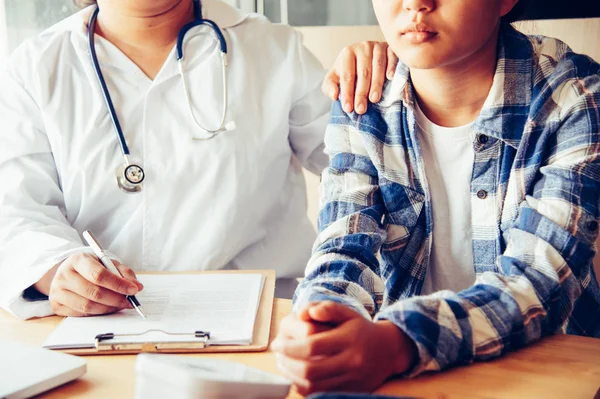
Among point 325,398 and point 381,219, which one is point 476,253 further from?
point 325,398

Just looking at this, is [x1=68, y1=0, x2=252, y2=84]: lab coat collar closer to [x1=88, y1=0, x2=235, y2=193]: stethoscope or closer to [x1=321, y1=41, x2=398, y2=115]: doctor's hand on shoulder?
[x1=88, y1=0, x2=235, y2=193]: stethoscope

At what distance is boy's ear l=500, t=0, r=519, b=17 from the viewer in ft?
3.57

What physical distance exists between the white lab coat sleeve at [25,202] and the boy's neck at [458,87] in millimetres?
587

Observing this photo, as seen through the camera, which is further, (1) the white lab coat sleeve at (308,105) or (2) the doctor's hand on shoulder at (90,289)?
(1) the white lab coat sleeve at (308,105)

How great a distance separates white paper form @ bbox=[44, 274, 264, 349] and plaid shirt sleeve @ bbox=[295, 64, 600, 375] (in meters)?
0.09

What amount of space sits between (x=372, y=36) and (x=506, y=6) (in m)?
0.80

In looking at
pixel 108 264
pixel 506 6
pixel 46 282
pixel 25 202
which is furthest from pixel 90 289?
pixel 506 6

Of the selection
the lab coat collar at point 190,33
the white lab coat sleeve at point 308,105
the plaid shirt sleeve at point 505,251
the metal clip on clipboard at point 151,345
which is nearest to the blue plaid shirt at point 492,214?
the plaid shirt sleeve at point 505,251

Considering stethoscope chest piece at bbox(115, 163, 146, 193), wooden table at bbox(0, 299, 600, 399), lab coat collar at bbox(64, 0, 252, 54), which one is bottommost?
wooden table at bbox(0, 299, 600, 399)

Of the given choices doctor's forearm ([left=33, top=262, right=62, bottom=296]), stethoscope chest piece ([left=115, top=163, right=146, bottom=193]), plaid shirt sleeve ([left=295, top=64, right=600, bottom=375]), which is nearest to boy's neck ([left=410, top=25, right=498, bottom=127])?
plaid shirt sleeve ([left=295, top=64, right=600, bottom=375])

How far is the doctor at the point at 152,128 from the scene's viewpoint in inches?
51.6

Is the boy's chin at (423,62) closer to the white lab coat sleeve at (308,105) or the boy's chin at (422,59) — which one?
the boy's chin at (422,59)

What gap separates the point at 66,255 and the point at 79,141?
28 centimetres

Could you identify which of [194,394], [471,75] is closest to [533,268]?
[471,75]
